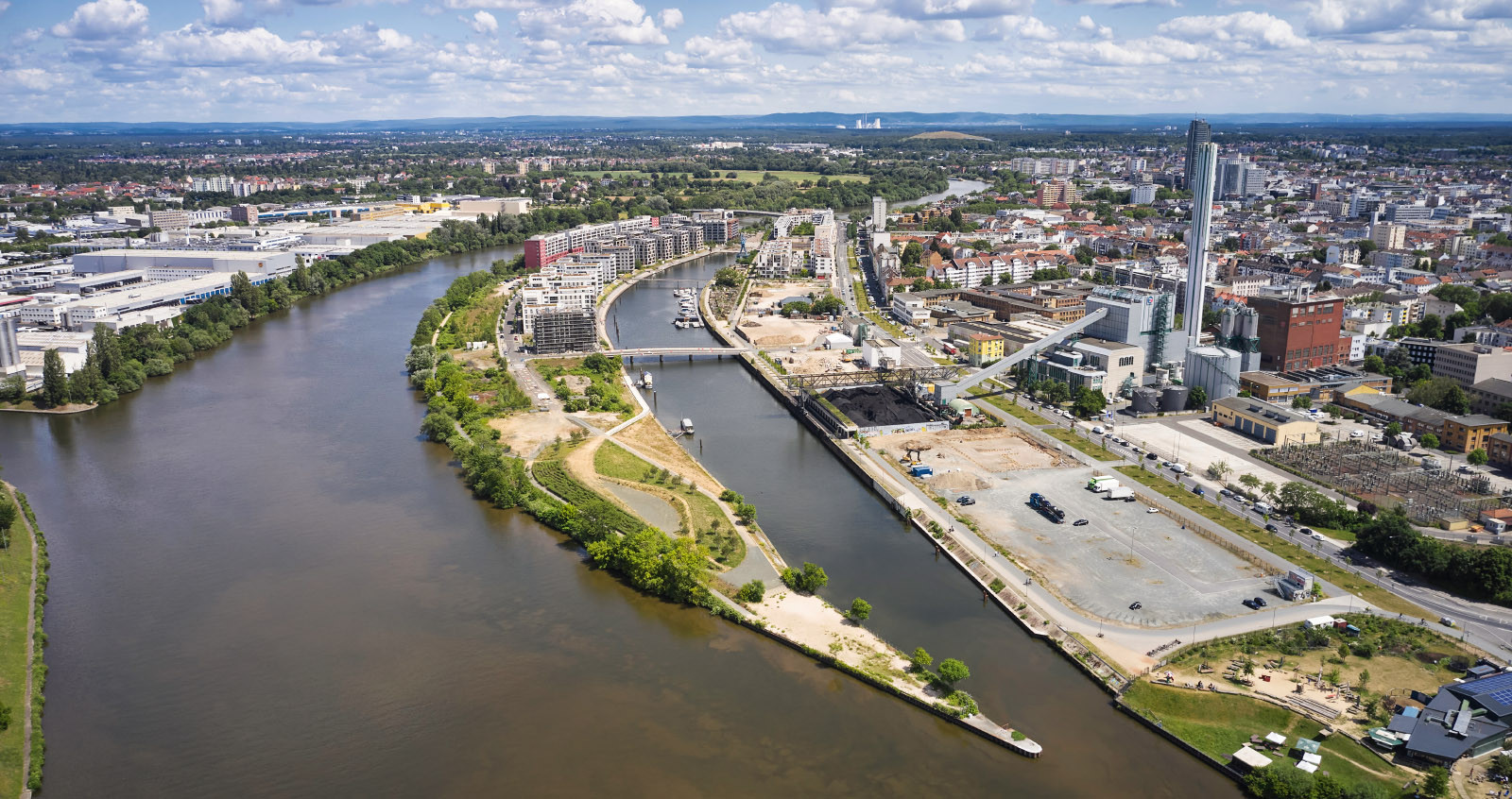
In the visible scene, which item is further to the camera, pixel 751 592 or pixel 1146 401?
pixel 1146 401

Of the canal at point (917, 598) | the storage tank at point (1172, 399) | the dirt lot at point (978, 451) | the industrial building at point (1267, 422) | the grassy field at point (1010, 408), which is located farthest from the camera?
the storage tank at point (1172, 399)

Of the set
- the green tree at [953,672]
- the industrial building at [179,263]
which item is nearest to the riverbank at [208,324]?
the industrial building at [179,263]

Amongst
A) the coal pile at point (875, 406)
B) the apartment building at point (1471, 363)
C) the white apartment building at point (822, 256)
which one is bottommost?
the coal pile at point (875, 406)

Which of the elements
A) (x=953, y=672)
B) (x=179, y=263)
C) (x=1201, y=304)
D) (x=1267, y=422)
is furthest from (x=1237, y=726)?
(x=179, y=263)

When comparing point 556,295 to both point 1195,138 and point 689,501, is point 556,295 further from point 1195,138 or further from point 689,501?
point 1195,138

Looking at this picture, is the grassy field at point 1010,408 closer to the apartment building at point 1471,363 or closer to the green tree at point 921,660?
the apartment building at point 1471,363

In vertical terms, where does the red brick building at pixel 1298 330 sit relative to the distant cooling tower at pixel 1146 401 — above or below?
above

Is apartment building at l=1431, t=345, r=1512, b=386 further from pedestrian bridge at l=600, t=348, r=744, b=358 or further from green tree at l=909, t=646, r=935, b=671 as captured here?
green tree at l=909, t=646, r=935, b=671
